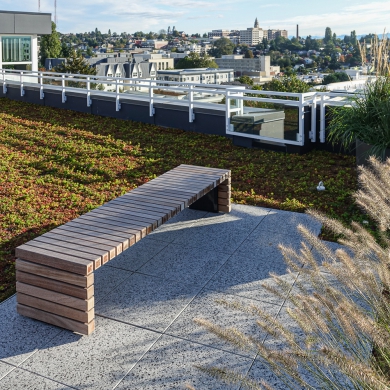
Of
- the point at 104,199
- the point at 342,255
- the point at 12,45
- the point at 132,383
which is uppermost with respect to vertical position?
the point at 12,45

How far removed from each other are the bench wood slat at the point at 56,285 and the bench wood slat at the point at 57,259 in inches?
5.2

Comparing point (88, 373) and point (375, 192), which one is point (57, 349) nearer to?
point (88, 373)

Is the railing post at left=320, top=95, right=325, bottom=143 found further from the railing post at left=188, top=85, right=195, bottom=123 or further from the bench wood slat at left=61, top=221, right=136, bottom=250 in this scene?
the bench wood slat at left=61, top=221, right=136, bottom=250

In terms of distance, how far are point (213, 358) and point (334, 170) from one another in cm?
604

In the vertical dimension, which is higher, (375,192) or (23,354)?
(375,192)

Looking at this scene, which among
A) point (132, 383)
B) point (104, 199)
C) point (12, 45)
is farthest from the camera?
point (12, 45)

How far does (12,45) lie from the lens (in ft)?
67.2

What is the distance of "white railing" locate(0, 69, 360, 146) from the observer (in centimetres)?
1041

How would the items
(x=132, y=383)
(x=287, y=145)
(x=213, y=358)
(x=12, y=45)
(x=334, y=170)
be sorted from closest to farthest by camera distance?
1. (x=132, y=383)
2. (x=213, y=358)
3. (x=334, y=170)
4. (x=287, y=145)
5. (x=12, y=45)

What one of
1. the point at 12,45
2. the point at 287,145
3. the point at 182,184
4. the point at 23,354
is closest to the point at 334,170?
the point at 287,145

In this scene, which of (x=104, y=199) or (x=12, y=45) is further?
(x=12, y=45)

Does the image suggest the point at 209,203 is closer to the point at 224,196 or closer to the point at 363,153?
the point at 224,196

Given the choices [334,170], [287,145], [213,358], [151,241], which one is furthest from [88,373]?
[287,145]

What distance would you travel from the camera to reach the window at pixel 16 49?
2030 centimetres
